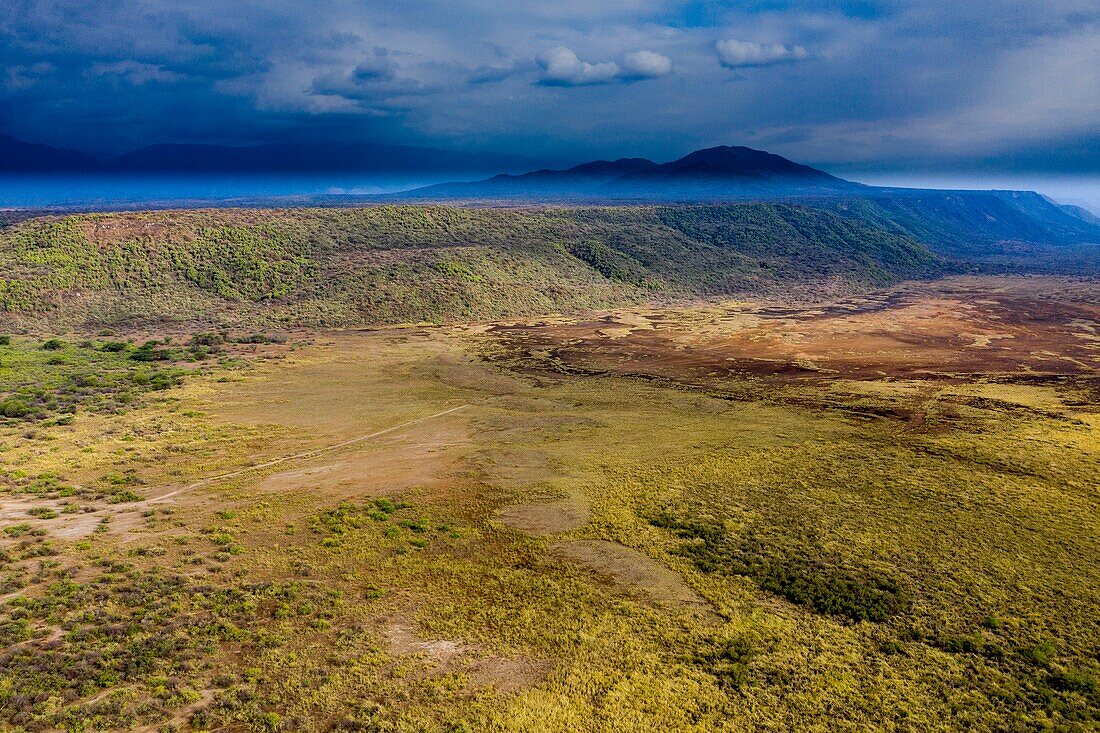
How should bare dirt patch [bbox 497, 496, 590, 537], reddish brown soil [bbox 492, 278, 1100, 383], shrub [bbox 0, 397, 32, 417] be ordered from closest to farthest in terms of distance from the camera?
1. bare dirt patch [bbox 497, 496, 590, 537]
2. shrub [bbox 0, 397, 32, 417]
3. reddish brown soil [bbox 492, 278, 1100, 383]

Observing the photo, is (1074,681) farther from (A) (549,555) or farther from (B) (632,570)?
→ (A) (549,555)

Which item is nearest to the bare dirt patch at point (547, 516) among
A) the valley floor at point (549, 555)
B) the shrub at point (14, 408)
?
the valley floor at point (549, 555)

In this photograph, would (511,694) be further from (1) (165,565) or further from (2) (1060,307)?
(2) (1060,307)

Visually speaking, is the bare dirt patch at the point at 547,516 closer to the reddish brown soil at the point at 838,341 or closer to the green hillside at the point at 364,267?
the reddish brown soil at the point at 838,341

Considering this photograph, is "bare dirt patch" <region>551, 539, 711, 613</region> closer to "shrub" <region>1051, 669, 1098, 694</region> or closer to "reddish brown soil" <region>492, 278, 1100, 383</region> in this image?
"shrub" <region>1051, 669, 1098, 694</region>

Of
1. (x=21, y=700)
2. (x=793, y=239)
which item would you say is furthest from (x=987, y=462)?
(x=793, y=239)

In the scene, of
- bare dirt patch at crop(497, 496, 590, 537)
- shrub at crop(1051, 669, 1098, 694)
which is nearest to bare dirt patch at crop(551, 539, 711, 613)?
bare dirt patch at crop(497, 496, 590, 537)
